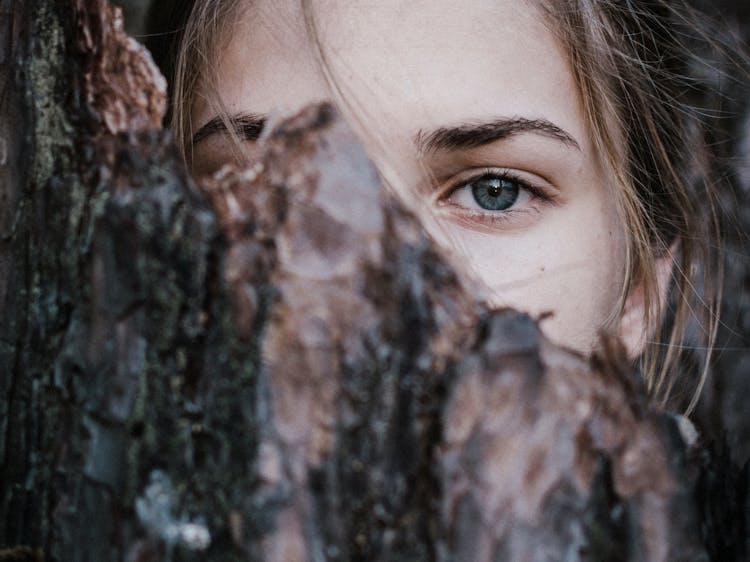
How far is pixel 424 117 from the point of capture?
0.91m

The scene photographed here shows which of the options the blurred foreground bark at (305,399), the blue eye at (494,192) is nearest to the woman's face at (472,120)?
the blue eye at (494,192)

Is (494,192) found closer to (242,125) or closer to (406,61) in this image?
(406,61)

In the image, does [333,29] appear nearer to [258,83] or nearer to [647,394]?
[258,83]

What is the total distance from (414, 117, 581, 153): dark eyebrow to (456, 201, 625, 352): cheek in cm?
12

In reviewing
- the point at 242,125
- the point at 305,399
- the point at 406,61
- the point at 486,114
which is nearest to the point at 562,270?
the point at 486,114

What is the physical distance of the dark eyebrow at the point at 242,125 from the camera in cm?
98

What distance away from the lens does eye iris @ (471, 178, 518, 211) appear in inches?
40.9

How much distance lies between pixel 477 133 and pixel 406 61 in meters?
0.13

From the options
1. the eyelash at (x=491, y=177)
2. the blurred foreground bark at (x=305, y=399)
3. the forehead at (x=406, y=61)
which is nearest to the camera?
the blurred foreground bark at (x=305, y=399)

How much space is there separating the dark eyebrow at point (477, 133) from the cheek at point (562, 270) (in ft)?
0.40

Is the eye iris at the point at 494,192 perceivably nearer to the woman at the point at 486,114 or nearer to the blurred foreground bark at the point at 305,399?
the woman at the point at 486,114

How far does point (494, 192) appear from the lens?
1.05 m

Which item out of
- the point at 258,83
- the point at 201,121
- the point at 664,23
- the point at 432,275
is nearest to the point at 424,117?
the point at 258,83

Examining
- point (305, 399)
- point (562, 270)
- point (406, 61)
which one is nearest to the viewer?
point (305, 399)
